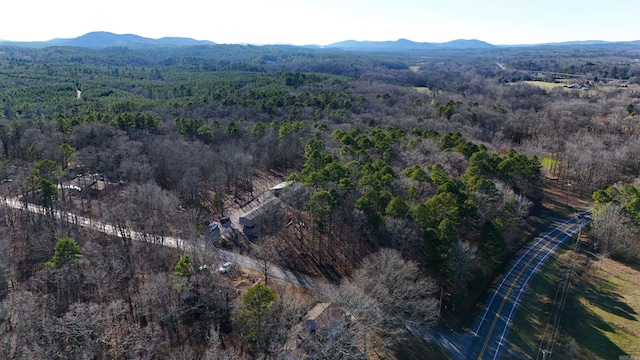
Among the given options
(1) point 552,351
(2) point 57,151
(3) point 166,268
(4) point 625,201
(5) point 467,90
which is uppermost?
(5) point 467,90

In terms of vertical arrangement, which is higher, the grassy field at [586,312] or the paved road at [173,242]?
the paved road at [173,242]

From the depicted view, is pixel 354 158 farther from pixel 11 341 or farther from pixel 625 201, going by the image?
pixel 11 341

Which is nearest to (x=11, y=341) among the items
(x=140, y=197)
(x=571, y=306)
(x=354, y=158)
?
(x=140, y=197)

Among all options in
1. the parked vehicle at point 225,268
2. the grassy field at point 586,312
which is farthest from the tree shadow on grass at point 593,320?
the parked vehicle at point 225,268

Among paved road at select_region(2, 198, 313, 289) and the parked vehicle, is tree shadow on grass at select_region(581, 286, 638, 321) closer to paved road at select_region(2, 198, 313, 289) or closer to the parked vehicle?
paved road at select_region(2, 198, 313, 289)

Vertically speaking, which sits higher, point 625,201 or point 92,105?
point 92,105

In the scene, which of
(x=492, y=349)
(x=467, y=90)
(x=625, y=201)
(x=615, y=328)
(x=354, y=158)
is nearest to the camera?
(x=492, y=349)

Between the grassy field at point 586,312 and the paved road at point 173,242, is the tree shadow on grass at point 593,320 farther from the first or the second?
the paved road at point 173,242
